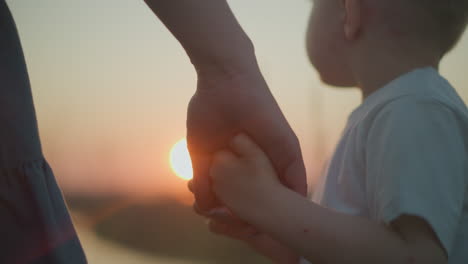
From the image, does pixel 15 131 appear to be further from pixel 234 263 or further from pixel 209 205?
pixel 234 263

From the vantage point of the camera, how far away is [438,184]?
536 millimetres

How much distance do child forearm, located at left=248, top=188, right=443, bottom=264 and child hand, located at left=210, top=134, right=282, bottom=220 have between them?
2 cm

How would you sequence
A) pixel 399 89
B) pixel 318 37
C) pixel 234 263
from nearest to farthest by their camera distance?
pixel 399 89
pixel 318 37
pixel 234 263

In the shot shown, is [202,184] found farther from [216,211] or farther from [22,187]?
[22,187]

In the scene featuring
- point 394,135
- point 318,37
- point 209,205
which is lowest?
point 209,205

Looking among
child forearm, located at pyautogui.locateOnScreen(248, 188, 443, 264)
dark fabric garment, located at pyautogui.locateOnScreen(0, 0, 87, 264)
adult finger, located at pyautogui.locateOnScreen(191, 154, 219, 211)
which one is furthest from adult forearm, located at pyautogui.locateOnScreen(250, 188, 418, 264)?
dark fabric garment, located at pyautogui.locateOnScreen(0, 0, 87, 264)

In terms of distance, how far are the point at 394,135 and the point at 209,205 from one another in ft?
1.10

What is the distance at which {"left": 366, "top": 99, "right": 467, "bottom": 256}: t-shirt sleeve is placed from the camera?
1.73 feet

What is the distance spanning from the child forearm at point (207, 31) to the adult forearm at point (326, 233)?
20 cm

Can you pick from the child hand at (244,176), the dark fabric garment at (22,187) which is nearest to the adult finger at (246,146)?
the child hand at (244,176)

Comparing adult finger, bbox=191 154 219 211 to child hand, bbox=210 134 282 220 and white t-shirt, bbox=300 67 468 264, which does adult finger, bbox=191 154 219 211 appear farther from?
white t-shirt, bbox=300 67 468 264

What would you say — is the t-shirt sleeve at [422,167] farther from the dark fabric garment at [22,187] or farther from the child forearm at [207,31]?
the dark fabric garment at [22,187]

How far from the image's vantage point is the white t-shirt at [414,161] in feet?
1.74

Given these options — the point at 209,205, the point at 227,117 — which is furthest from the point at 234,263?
the point at 227,117
